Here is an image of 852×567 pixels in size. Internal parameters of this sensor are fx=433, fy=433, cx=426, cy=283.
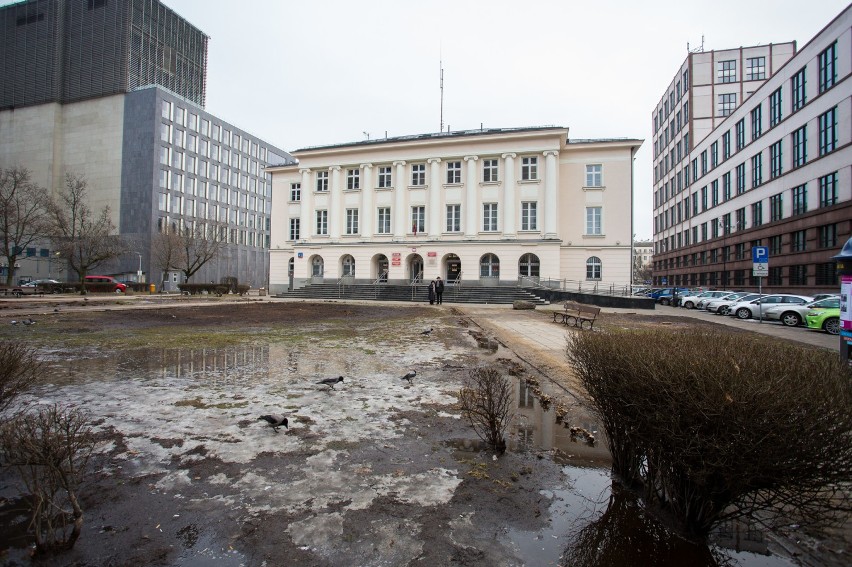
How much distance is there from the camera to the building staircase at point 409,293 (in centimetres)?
3625

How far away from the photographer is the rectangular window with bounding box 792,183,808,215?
120 feet

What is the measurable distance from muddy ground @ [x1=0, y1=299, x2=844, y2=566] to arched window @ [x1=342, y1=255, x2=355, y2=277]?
126 feet

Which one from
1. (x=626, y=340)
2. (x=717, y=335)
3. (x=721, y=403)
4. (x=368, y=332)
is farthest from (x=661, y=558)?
(x=368, y=332)

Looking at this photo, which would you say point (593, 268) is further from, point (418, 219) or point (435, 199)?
point (418, 219)

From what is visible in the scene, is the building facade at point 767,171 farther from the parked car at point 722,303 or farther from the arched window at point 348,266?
the arched window at point 348,266

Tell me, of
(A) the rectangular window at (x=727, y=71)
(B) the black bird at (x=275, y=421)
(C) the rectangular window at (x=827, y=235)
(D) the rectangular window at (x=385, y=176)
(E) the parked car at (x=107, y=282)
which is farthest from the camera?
(A) the rectangular window at (x=727, y=71)

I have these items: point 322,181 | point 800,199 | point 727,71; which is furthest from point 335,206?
point 727,71

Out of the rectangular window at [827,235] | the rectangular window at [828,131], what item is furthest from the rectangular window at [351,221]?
the rectangular window at [828,131]

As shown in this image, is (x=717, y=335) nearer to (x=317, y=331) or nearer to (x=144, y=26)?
(x=317, y=331)

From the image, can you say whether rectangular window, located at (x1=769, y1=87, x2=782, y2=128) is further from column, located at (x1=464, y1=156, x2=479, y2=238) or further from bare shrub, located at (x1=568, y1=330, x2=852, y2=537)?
bare shrub, located at (x1=568, y1=330, x2=852, y2=537)

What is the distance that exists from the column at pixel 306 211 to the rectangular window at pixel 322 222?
0.66m

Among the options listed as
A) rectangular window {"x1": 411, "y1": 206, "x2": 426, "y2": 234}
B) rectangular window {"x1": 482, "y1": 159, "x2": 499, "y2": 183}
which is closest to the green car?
rectangular window {"x1": 482, "y1": 159, "x2": 499, "y2": 183}

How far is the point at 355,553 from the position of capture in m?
2.81

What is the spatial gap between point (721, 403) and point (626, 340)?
1142 millimetres
